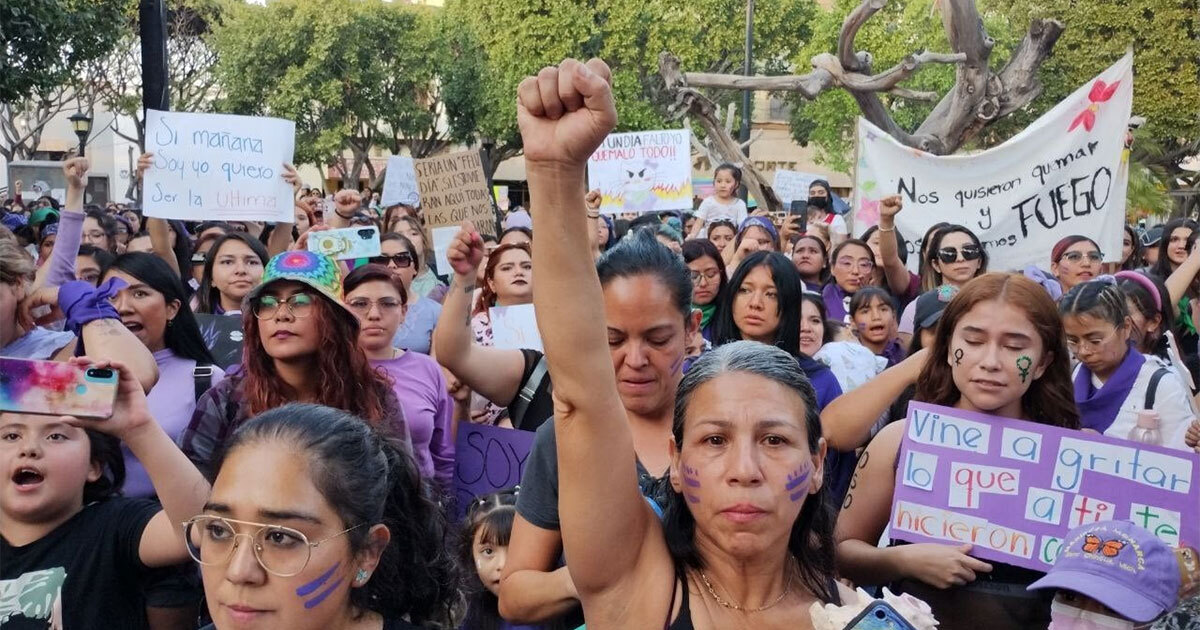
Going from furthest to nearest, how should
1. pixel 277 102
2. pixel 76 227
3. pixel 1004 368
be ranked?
pixel 277 102
pixel 76 227
pixel 1004 368

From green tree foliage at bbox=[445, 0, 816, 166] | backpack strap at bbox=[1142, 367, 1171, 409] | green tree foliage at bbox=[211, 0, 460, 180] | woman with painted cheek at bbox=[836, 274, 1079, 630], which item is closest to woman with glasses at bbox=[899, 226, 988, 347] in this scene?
backpack strap at bbox=[1142, 367, 1171, 409]

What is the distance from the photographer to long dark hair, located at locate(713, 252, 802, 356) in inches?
170

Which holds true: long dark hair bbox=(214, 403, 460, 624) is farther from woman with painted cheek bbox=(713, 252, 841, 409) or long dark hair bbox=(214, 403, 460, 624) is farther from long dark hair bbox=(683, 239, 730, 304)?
long dark hair bbox=(683, 239, 730, 304)

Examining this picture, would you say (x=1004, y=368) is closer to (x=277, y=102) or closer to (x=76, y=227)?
(x=76, y=227)

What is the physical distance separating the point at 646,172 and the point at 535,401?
7050 millimetres

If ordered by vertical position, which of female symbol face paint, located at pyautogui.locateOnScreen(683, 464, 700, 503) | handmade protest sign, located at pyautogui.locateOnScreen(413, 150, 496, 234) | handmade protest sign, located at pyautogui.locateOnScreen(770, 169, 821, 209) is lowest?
female symbol face paint, located at pyautogui.locateOnScreen(683, 464, 700, 503)

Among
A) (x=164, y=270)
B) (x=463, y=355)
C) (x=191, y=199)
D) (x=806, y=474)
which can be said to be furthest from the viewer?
(x=191, y=199)

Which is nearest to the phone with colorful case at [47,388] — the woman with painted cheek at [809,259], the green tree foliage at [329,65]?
the woman with painted cheek at [809,259]

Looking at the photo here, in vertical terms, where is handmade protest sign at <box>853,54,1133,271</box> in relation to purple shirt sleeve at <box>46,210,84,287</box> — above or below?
above

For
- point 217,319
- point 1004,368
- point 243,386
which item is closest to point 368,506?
point 243,386

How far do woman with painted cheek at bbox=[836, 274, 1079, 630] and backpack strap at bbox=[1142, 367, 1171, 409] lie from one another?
3.43 ft

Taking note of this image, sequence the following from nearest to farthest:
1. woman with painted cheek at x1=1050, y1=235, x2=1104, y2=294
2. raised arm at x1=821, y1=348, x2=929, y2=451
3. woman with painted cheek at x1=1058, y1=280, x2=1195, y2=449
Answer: raised arm at x1=821, y1=348, x2=929, y2=451 → woman with painted cheek at x1=1058, y1=280, x2=1195, y2=449 → woman with painted cheek at x1=1050, y1=235, x2=1104, y2=294

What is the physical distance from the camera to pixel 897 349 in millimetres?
5965

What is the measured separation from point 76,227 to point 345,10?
33.8m
